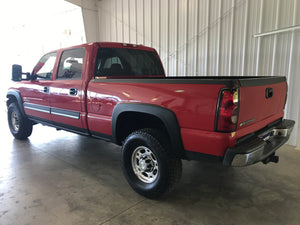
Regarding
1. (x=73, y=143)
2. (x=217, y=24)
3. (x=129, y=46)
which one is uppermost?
(x=217, y=24)

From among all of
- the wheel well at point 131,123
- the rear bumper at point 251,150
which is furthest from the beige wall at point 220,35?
the wheel well at point 131,123

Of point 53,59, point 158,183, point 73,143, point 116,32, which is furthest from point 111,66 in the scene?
point 116,32

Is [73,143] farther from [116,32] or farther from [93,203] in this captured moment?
[116,32]

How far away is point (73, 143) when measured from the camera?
16.0 feet

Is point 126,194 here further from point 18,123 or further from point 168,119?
point 18,123

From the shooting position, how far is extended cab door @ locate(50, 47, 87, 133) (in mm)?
3285

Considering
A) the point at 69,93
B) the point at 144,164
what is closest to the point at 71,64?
the point at 69,93

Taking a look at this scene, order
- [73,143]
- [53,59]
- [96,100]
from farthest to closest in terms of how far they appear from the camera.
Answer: [73,143] < [53,59] < [96,100]

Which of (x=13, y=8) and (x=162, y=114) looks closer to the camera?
(x=162, y=114)

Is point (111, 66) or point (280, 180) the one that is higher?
point (111, 66)

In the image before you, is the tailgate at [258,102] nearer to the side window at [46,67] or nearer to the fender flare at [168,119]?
the fender flare at [168,119]

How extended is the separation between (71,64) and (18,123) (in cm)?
238

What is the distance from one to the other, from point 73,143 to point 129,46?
8.20 ft

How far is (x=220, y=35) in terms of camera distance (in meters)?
5.22
